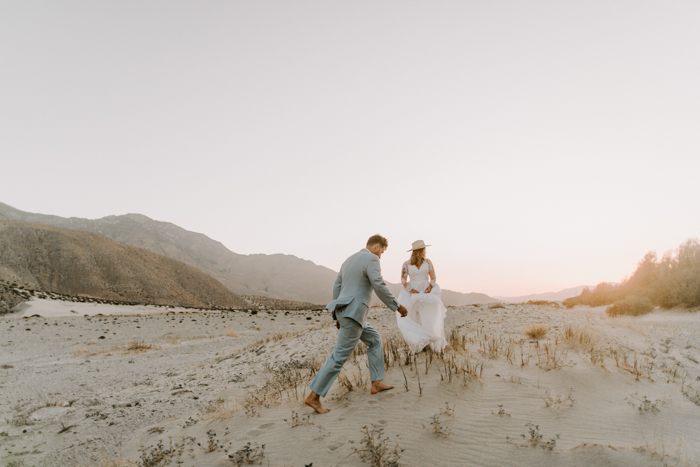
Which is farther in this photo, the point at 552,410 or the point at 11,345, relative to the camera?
the point at 11,345

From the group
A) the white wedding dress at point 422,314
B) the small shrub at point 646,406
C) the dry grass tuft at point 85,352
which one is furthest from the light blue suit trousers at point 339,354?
the dry grass tuft at point 85,352

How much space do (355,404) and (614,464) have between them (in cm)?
292

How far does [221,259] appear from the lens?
155 m

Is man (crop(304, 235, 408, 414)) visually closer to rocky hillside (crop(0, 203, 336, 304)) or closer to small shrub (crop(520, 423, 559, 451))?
small shrub (crop(520, 423, 559, 451))

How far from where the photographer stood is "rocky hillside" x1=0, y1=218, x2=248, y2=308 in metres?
56.0

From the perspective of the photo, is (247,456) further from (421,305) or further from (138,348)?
(138,348)

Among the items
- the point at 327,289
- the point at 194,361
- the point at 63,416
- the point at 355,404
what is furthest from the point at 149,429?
the point at 327,289

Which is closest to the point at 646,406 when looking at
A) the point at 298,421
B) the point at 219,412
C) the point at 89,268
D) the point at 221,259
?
the point at 298,421

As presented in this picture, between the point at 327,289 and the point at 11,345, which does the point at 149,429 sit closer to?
the point at 11,345

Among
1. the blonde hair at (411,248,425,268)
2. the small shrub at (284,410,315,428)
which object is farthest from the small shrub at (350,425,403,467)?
the blonde hair at (411,248,425,268)

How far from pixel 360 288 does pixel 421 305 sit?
2103 mm

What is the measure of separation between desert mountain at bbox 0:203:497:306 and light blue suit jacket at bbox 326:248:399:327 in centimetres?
11623

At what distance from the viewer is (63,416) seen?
20.3ft

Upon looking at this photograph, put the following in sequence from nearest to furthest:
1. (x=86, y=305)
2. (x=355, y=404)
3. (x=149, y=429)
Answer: (x=355, y=404) → (x=149, y=429) → (x=86, y=305)
